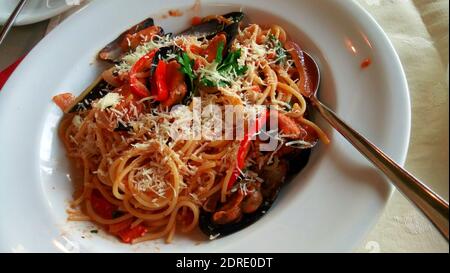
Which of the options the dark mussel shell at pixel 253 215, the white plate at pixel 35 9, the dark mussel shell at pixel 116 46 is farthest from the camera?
the white plate at pixel 35 9

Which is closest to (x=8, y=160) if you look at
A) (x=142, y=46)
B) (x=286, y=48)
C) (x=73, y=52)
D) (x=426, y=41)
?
(x=73, y=52)

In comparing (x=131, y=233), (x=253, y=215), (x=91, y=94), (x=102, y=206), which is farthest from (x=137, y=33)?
(x=253, y=215)

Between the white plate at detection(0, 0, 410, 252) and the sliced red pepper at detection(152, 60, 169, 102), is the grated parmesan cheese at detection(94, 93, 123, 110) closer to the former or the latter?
the sliced red pepper at detection(152, 60, 169, 102)

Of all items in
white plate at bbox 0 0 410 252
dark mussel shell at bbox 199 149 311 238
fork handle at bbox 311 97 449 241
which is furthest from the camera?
dark mussel shell at bbox 199 149 311 238

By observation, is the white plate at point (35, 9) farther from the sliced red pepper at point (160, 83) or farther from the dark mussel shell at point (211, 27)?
the sliced red pepper at point (160, 83)

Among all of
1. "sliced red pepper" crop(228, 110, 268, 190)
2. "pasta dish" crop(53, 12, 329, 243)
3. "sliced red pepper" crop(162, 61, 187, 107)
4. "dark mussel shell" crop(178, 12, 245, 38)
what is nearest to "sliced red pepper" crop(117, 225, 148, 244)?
"pasta dish" crop(53, 12, 329, 243)

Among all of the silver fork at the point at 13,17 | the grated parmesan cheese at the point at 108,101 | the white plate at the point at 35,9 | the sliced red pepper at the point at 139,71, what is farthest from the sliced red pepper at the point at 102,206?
the white plate at the point at 35,9

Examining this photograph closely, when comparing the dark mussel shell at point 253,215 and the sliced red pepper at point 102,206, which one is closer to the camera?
the dark mussel shell at point 253,215

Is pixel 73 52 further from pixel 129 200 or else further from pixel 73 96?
pixel 129 200
